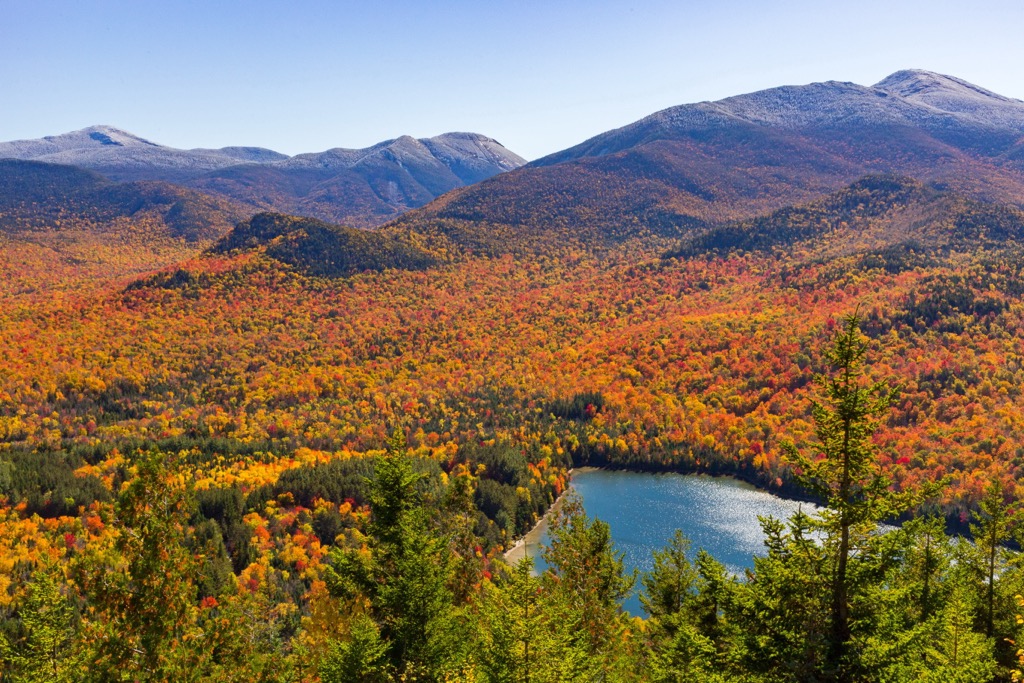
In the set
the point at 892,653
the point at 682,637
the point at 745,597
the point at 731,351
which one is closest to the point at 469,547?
the point at 682,637

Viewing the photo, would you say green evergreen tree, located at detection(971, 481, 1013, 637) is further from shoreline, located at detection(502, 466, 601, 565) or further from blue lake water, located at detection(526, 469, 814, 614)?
shoreline, located at detection(502, 466, 601, 565)

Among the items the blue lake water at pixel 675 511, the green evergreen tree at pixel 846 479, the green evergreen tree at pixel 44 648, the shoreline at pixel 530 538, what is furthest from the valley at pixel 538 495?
the shoreline at pixel 530 538

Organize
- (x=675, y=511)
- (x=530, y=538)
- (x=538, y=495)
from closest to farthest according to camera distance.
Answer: (x=530, y=538), (x=538, y=495), (x=675, y=511)

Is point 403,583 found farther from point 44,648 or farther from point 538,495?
point 538,495

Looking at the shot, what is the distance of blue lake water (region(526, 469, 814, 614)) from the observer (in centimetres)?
9561

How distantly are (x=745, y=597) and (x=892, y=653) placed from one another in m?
3.88

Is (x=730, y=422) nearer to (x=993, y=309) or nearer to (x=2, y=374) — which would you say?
(x=993, y=309)

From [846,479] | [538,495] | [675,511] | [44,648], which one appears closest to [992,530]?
[846,479]

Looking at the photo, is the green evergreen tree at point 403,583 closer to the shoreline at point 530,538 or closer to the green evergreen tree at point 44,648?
the green evergreen tree at point 44,648

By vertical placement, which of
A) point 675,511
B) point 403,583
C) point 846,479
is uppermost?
point 846,479

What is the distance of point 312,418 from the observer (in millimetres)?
159250

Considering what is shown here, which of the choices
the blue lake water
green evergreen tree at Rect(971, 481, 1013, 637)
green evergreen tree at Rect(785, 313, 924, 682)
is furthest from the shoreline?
green evergreen tree at Rect(785, 313, 924, 682)

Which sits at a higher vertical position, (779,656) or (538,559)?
(779,656)

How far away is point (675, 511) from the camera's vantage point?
112m
